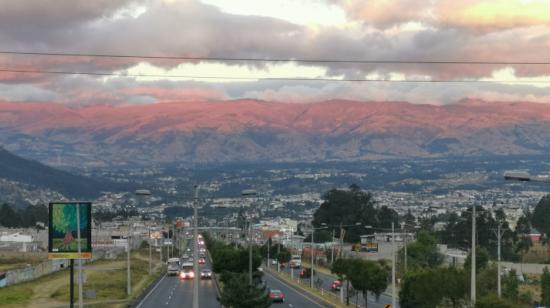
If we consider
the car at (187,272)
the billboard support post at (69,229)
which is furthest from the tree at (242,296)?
the car at (187,272)

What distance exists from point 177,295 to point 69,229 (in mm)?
29743

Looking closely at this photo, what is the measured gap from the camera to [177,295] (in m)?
92.7

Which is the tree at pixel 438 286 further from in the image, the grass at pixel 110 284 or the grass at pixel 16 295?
the grass at pixel 16 295

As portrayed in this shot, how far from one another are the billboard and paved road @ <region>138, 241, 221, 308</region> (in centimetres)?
1494

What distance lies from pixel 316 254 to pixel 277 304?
105719 millimetres

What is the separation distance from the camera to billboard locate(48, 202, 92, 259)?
6397 centimetres

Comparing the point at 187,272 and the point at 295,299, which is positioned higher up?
the point at 295,299

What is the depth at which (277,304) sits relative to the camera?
266ft

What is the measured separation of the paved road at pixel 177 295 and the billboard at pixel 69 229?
1494 centimetres

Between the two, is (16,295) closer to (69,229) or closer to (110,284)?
(110,284)

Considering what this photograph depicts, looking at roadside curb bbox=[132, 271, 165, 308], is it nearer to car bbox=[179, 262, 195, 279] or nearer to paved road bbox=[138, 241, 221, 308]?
paved road bbox=[138, 241, 221, 308]

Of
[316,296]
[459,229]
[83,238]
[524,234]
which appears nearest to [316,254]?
[459,229]

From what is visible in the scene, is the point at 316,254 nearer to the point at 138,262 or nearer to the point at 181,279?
the point at 138,262

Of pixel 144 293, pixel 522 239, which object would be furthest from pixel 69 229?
pixel 522 239
